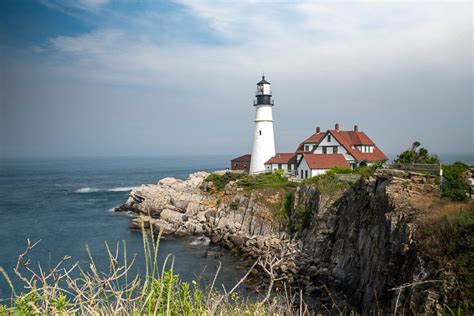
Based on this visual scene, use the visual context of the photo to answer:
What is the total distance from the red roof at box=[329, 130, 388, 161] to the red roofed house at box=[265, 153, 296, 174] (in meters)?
4.55

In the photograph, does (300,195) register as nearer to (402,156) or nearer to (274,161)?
(402,156)

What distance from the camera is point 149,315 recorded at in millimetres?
2555

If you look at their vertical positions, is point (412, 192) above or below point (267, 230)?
above

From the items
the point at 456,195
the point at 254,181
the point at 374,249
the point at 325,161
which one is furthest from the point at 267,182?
the point at 456,195

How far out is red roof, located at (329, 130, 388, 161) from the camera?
33.0m

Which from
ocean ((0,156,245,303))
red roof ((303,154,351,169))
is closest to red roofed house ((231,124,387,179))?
red roof ((303,154,351,169))

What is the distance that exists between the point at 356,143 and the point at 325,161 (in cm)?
486

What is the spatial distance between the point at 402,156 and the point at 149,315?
22.9 metres

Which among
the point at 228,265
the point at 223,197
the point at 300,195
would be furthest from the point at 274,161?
the point at 228,265

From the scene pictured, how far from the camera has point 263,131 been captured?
3734cm

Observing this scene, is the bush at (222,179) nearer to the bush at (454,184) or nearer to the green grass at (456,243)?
the bush at (454,184)

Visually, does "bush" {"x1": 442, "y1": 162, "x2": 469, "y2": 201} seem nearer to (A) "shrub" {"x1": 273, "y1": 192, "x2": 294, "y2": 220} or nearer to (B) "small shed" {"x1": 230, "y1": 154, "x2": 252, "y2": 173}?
(A) "shrub" {"x1": 273, "y1": 192, "x2": 294, "y2": 220}

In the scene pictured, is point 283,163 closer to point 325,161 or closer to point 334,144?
point 334,144

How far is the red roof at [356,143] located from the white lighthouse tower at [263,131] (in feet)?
21.2
